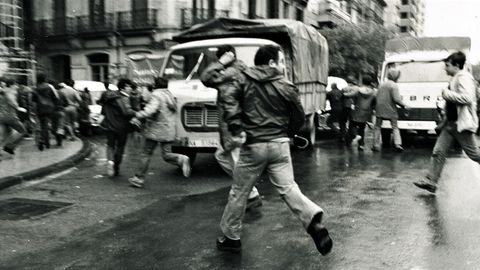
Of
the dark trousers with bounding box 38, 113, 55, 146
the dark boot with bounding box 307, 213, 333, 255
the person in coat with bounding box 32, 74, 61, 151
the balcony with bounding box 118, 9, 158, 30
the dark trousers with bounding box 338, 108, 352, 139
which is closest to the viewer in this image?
the dark boot with bounding box 307, 213, 333, 255

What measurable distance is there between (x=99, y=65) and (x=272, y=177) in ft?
91.1

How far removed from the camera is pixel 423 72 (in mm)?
14016

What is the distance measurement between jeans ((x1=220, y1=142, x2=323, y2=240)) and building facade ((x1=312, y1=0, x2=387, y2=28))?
4297 cm

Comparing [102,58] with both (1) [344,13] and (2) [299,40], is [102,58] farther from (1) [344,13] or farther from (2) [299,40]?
(1) [344,13]

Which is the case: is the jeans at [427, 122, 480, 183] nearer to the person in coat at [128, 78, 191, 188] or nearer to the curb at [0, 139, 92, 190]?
the person in coat at [128, 78, 191, 188]

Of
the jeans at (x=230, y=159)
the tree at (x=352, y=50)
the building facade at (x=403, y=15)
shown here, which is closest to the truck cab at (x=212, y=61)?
the jeans at (x=230, y=159)

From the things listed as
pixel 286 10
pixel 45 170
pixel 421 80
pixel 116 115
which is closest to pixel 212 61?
pixel 116 115

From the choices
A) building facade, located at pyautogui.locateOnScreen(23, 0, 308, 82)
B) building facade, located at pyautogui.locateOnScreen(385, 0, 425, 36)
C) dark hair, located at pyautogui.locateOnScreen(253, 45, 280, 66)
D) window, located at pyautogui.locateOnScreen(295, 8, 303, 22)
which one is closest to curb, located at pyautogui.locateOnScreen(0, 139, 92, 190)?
dark hair, located at pyautogui.locateOnScreen(253, 45, 280, 66)

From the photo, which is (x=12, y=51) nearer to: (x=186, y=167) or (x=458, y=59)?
(x=186, y=167)

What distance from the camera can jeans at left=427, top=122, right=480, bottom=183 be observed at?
7.07 m

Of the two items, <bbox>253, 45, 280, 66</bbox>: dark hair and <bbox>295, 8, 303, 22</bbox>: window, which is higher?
<bbox>295, 8, 303, 22</bbox>: window

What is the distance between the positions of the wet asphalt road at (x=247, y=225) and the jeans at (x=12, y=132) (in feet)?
6.59

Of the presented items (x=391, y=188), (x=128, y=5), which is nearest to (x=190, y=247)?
(x=391, y=188)

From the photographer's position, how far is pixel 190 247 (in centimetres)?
523
